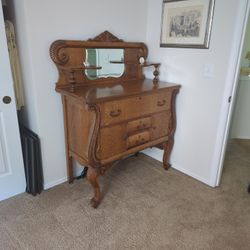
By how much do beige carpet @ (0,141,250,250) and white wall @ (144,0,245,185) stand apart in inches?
9.6

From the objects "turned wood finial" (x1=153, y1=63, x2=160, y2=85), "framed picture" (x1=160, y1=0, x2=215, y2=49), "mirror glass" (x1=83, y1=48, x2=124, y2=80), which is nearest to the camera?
"framed picture" (x1=160, y1=0, x2=215, y2=49)

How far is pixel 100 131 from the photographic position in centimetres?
177

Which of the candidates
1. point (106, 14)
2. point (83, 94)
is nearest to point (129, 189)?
point (83, 94)

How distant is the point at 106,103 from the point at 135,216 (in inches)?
36.4

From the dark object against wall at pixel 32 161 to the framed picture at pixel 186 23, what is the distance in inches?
59.7

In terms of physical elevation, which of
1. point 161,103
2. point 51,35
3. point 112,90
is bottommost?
point 161,103

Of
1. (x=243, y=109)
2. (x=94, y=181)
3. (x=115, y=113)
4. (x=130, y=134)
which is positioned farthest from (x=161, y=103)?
(x=243, y=109)

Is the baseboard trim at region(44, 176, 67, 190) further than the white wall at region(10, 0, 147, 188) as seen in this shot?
Yes

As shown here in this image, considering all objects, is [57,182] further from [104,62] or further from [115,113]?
[104,62]

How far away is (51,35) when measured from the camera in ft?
6.05

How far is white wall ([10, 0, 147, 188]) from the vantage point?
176cm

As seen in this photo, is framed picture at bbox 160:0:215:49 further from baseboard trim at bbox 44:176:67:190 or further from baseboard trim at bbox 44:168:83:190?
baseboard trim at bbox 44:176:67:190

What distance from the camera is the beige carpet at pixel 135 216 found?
Answer: 1.65m

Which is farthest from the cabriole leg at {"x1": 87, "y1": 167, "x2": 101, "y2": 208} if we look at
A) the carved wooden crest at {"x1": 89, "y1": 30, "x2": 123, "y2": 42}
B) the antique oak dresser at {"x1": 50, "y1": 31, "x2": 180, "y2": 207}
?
the carved wooden crest at {"x1": 89, "y1": 30, "x2": 123, "y2": 42}
